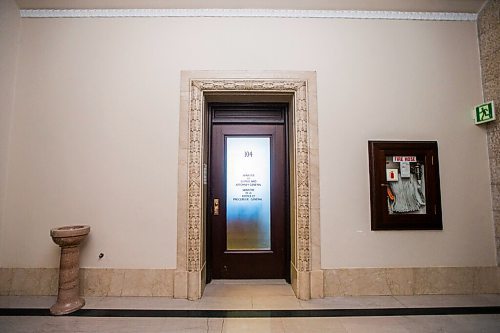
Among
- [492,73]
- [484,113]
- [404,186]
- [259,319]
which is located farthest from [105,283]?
[492,73]

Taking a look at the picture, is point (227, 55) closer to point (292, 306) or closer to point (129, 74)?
point (129, 74)

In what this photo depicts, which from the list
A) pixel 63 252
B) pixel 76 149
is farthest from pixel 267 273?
pixel 76 149

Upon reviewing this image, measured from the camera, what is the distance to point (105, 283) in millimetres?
2873

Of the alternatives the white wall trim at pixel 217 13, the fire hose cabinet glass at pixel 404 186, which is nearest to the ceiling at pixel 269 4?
the white wall trim at pixel 217 13

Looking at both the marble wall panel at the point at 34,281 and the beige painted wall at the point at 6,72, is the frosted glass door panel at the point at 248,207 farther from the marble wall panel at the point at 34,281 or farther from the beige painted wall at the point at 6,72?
the beige painted wall at the point at 6,72

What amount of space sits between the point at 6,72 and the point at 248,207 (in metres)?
3.14

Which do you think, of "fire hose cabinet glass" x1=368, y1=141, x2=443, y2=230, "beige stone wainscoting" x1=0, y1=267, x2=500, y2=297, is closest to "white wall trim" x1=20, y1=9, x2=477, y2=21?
"fire hose cabinet glass" x1=368, y1=141, x2=443, y2=230

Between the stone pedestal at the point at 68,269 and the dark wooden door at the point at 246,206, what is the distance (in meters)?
1.43

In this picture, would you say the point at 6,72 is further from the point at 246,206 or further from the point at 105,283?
the point at 246,206

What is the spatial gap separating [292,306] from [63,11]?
4105 millimetres

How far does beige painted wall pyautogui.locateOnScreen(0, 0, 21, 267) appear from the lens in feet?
9.63

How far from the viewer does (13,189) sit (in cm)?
296

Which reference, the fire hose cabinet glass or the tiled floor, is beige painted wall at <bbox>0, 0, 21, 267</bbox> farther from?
the fire hose cabinet glass

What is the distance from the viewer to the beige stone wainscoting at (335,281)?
9.43 ft
